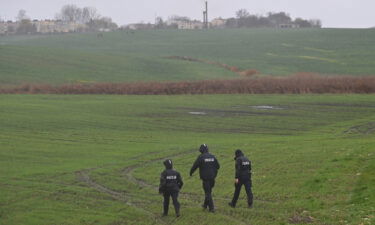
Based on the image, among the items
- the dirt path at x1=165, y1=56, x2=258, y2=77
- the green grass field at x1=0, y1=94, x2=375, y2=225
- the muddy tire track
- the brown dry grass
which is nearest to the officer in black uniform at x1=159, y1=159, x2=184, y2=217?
the green grass field at x1=0, y1=94, x2=375, y2=225

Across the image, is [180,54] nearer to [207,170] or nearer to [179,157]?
[179,157]

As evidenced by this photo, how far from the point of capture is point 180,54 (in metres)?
112

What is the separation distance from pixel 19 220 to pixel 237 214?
6.38m

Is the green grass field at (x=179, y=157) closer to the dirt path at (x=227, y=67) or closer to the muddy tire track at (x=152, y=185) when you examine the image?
the muddy tire track at (x=152, y=185)

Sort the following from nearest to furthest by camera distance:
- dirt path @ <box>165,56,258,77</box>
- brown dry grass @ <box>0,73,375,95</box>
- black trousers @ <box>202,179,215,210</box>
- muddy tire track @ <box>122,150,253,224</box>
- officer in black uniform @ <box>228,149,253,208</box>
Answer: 1. black trousers @ <box>202,179,215,210</box>
2. officer in black uniform @ <box>228,149,253,208</box>
3. muddy tire track @ <box>122,150,253,224</box>
4. brown dry grass @ <box>0,73,375,95</box>
5. dirt path @ <box>165,56,258,77</box>

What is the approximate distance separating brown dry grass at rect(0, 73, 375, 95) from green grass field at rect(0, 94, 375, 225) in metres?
6.12

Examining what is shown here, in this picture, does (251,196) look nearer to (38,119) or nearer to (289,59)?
(38,119)

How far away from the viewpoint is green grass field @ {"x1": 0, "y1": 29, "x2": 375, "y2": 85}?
8175 cm

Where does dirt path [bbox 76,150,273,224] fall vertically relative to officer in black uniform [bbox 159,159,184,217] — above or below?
below

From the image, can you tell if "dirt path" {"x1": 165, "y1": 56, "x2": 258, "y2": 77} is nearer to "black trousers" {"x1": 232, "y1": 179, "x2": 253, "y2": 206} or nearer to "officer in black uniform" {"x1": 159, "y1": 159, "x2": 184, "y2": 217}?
"black trousers" {"x1": 232, "y1": 179, "x2": 253, "y2": 206}

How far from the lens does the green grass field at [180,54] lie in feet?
268

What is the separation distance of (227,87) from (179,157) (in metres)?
33.3

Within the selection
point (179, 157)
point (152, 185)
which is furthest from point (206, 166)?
point (179, 157)

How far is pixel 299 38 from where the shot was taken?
417 ft
